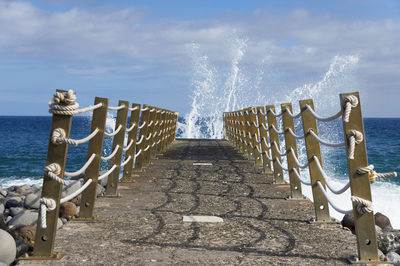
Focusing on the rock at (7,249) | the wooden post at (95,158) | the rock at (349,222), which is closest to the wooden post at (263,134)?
the rock at (349,222)

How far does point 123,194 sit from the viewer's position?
5.49 m

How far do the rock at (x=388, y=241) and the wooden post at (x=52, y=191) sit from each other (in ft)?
9.30

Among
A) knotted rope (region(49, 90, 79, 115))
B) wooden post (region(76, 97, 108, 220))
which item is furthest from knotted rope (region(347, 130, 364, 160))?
wooden post (region(76, 97, 108, 220))

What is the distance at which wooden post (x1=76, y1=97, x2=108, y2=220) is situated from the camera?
3848 mm

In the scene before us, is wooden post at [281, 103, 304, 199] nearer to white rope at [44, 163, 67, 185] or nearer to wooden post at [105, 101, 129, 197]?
wooden post at [105, 101, 129, 197]

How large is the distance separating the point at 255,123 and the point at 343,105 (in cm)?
592

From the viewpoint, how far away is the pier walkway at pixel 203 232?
3.03 m

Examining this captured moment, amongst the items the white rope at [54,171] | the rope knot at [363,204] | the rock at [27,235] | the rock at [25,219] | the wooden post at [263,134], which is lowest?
the rock at [27,235]

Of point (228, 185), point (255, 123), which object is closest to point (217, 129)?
point (255, 123)

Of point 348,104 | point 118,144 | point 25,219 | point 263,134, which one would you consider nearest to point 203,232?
point 348,104

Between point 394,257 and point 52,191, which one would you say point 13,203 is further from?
point 394,257

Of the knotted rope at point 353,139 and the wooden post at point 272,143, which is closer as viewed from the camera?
the knotted rope at point 353,139

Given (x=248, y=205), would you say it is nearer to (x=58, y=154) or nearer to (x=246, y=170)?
(x=58, y=154)

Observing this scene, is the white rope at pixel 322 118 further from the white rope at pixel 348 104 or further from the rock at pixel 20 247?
the rock at pixel 20 247
